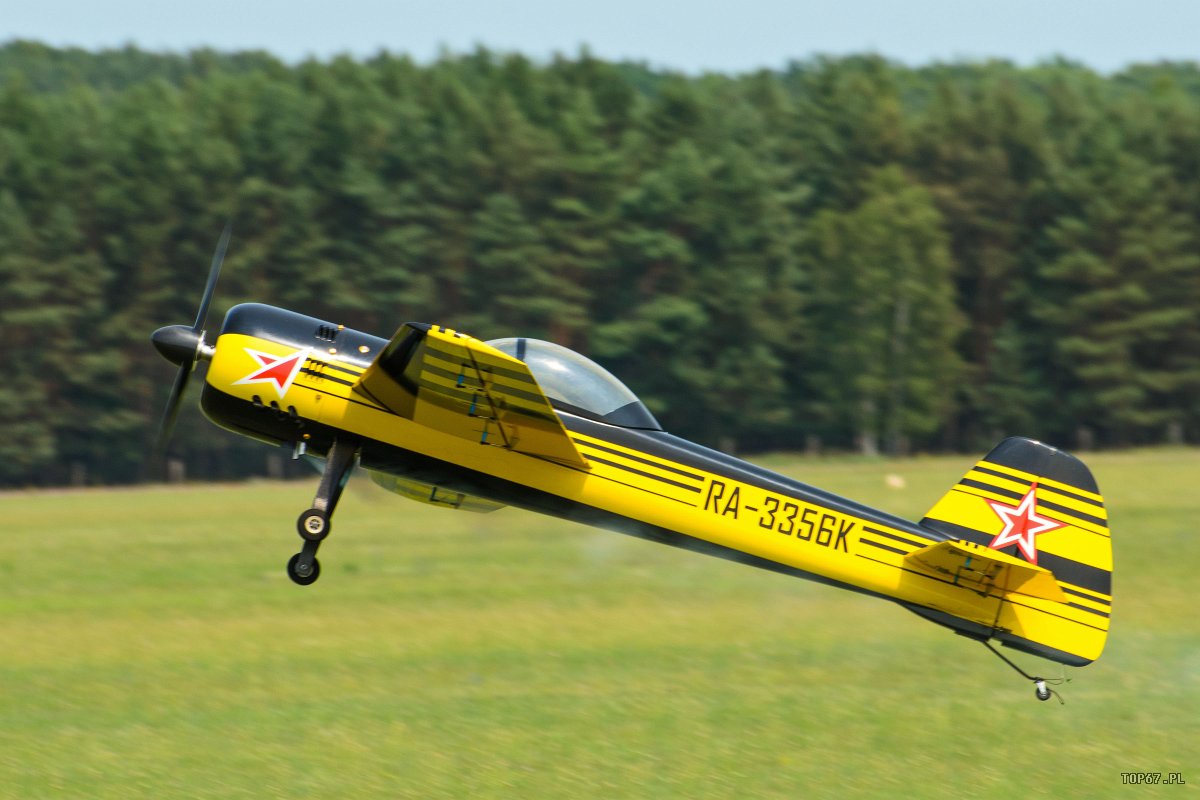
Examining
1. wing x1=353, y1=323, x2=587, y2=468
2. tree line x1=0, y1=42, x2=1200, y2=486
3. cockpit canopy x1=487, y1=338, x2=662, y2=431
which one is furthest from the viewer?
tree line x1=0, y1=42, x2=1200, y2=486

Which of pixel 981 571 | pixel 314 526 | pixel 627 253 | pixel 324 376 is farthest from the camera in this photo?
pixel 627 253

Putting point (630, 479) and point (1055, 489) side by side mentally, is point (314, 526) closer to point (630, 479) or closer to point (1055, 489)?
point (630, 479)

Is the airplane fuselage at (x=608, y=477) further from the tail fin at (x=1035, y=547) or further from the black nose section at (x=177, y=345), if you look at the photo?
the black nose section at (x=177, y=345)

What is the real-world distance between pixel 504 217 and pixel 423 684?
45.2m

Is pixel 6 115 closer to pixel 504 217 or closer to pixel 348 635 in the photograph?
pixel 504 217

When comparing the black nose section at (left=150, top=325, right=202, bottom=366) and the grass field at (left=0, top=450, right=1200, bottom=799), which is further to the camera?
the grass field at (left=0, top=450, right=1200, bottom=799)

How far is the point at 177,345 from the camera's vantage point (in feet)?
40.0

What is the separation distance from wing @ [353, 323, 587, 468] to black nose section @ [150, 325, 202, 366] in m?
1.38

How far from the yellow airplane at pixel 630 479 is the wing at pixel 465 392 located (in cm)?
2

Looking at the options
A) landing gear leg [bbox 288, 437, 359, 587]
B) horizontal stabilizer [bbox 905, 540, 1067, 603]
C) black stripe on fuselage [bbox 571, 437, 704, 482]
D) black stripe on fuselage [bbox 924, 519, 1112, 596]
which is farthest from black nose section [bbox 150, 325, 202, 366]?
black stripe on fuselage [bbox 924, 519, 1112, 596]

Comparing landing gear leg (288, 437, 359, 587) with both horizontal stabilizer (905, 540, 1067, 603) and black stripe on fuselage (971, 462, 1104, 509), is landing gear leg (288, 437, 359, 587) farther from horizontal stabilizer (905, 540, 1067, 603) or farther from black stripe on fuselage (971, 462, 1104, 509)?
black stripe on fuselage (971, 462, 1104, 509)

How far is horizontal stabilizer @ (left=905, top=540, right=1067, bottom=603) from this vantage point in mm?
12445

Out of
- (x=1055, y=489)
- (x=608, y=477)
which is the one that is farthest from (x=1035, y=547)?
(x=608, y=477)

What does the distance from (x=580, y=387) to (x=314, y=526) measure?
2.41 m
